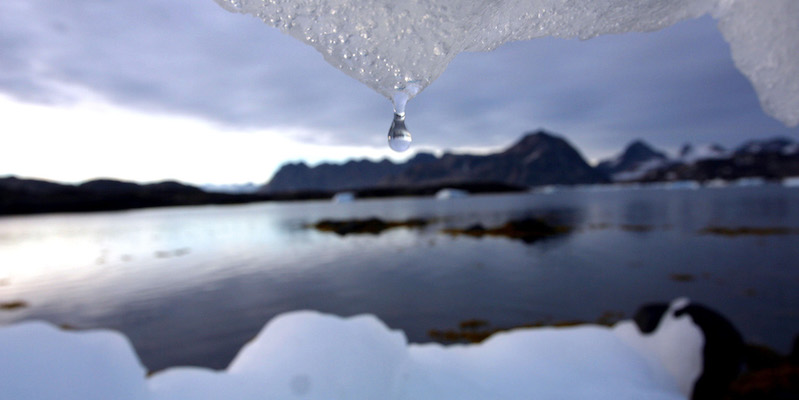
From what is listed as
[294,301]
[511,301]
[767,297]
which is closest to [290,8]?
[511,301]

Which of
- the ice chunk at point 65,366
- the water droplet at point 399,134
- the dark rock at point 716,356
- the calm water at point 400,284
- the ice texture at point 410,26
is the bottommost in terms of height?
the calm water at point 400,284

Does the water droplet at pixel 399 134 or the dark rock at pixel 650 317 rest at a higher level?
the water droplet at pixel 399 134

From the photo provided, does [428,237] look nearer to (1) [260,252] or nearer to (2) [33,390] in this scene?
(1) [260,252]

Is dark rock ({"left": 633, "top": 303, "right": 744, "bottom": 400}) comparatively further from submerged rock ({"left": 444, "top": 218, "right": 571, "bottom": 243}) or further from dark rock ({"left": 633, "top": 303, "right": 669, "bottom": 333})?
submerged rock ({"left": 444, "top": 218, "right": 571, "bottom": 243})

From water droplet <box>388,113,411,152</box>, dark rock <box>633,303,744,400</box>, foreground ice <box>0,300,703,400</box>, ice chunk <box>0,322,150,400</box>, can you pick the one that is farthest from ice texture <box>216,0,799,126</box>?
dark rock <box>633,303,744,400</box>

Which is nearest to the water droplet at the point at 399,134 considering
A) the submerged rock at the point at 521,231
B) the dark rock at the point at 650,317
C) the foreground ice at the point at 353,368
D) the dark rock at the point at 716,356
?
the foreground ice at the point at 353,368

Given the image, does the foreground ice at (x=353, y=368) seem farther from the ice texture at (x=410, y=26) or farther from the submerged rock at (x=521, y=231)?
the submerged rock at (x=521, y=231)
